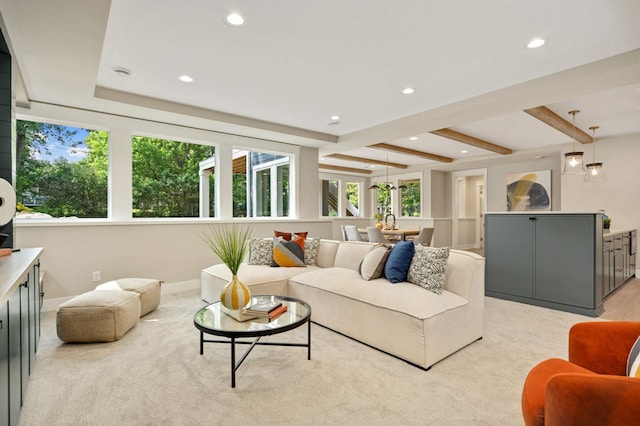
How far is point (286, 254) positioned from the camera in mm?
4012

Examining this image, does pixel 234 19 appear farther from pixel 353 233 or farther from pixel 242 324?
pixel 353 233

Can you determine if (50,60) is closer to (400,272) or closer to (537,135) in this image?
(400,272)

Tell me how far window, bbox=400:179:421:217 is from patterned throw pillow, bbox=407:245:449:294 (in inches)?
284

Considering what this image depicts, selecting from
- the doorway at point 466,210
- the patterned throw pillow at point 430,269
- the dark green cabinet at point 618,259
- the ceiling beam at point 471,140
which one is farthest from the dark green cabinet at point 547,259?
the doorway at point 466,210

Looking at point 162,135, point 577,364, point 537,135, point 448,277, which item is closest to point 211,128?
point 162,135

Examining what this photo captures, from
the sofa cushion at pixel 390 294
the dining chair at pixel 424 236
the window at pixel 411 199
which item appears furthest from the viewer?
the window at pixel 411 199

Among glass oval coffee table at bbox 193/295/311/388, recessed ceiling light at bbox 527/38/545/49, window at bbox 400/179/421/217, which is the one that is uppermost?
recessed ceiling light at bbox 527/38/545/49

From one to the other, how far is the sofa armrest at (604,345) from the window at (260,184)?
15.8 feet

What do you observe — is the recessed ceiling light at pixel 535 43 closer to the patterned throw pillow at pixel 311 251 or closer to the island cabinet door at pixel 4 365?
the patterned throw pillow at pixel 311 251

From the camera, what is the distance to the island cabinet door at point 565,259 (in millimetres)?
3568

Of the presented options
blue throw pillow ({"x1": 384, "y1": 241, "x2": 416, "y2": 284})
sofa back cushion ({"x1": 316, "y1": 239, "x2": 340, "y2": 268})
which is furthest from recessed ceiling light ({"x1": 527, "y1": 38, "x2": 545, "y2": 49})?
sofa back cushion ({"x1": 316, "y1": 239, "x2": 340, "y2": 268})

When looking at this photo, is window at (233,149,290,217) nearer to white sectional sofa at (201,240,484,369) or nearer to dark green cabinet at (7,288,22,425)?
white sectional sofa at (201,240,484,369)

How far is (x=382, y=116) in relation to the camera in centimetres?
472

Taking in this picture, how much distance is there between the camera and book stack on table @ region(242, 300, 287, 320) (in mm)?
2311
